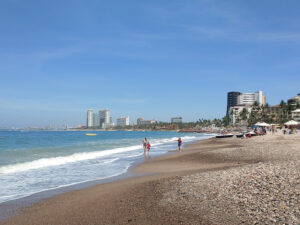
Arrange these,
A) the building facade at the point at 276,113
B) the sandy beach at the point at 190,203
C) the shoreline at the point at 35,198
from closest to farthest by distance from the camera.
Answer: the sandy beach at the point at 190,203
the shoreline at the point at 35,198
the building facade at the point at 276,113

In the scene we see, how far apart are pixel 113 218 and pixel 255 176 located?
452cm

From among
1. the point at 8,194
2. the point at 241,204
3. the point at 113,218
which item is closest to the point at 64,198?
the point at 8,194

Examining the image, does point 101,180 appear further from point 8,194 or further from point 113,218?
point 113,218

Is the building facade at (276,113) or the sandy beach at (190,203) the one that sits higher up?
the building facade at (276,113)

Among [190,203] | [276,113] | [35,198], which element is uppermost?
[276,113]

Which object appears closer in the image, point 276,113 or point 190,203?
point 190,203

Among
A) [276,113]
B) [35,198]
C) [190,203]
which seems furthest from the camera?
[276,113]

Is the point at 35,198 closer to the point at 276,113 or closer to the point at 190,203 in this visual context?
the point at 190,203

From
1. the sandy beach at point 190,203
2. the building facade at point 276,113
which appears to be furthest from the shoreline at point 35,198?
the building facade at point 276,113

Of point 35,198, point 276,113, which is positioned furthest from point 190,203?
point 276,113

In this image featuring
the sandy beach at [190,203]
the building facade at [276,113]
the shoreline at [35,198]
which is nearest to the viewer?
the sandy beach at [190,203]

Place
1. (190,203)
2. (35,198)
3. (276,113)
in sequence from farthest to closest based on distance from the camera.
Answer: (276,113)
(35,198)
(190,203)

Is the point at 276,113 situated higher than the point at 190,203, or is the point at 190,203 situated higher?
the point at 276,113

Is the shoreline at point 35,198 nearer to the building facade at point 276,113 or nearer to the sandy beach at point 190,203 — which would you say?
Result: the sandy beach at point 190,203
